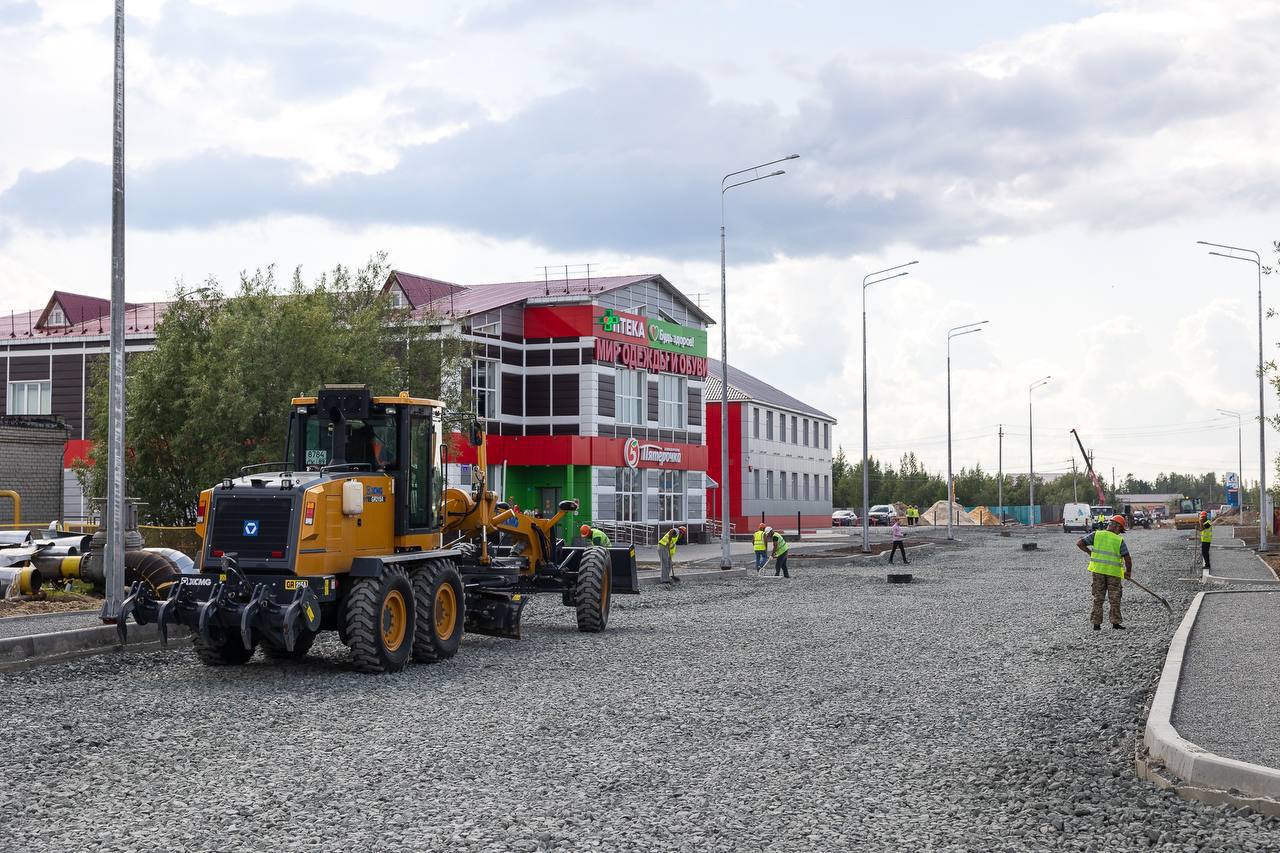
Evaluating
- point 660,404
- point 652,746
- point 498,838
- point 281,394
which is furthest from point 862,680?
point 660,404

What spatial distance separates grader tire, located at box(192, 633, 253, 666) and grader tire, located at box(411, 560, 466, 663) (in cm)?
189

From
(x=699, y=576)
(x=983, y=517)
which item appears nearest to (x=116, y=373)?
(x=699, y=576)

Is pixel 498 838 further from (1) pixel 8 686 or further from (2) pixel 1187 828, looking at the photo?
(1) pixel 8 686

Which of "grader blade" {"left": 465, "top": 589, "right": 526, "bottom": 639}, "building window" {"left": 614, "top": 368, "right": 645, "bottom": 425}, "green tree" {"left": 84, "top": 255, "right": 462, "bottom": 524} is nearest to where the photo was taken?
"grader blade" {"left": 465, "top": 589, "right": 526, "bottom": 639}

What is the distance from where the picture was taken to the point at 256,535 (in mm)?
14273

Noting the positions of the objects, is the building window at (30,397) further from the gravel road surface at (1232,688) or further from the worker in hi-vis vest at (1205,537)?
the gravel road surface at (1232,688)

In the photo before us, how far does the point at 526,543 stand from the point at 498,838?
12560mm

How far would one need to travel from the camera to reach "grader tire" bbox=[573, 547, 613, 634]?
769 inches

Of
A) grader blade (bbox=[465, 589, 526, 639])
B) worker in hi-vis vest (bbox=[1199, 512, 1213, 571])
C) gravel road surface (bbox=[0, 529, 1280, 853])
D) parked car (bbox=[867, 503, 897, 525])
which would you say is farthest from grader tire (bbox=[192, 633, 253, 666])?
parked car (bbox=[867, 503, 897, 525])

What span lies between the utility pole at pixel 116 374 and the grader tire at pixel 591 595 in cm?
614

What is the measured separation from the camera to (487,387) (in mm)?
50250

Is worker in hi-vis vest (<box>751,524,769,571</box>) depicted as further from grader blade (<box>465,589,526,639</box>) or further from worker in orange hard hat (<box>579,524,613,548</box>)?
grader blade (<box>465,589,526,639</box>)

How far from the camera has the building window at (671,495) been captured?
187 ft

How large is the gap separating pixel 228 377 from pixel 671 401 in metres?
28.2
